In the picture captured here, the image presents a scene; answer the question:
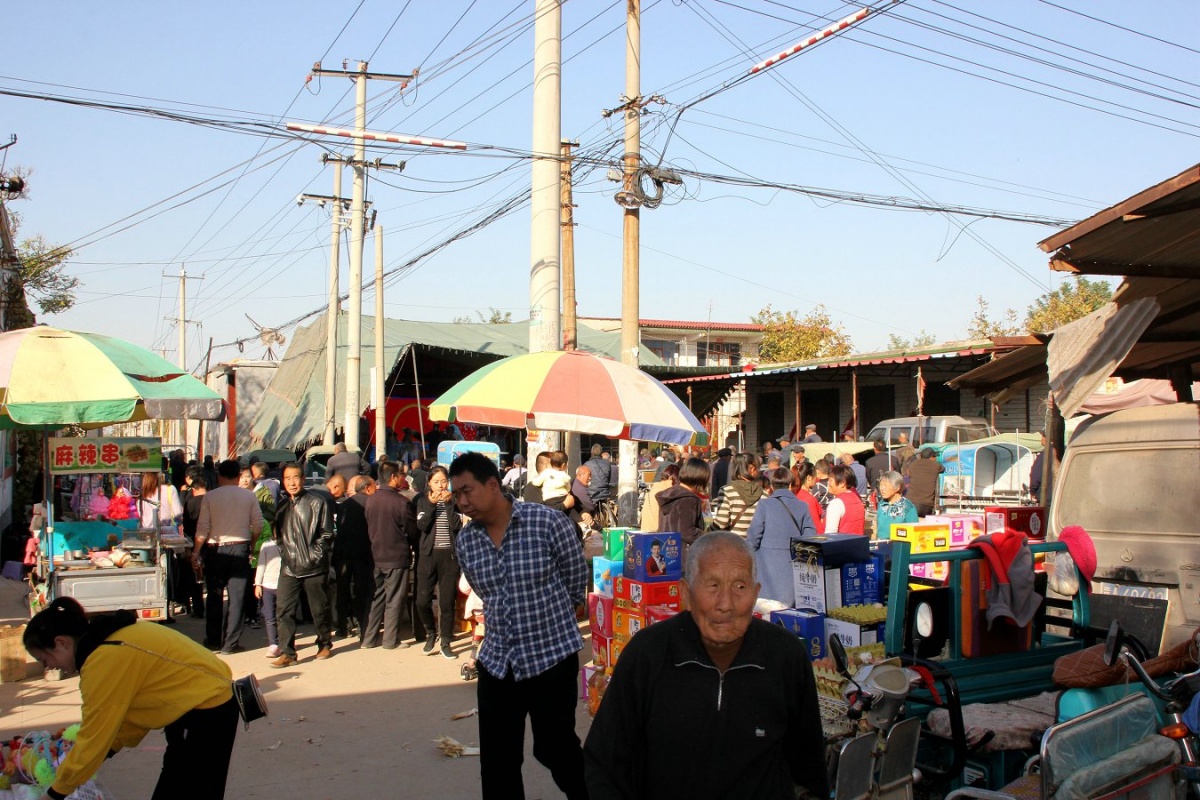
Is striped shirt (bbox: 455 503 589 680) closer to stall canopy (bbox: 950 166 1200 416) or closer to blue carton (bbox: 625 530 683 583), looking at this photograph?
blue carton (bbox: 625 530 683 583)

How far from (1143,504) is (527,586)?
489 centimetres

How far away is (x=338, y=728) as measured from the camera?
7.63m

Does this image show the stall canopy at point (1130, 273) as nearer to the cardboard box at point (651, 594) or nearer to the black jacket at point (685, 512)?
the cardboard box at point (651, 594)

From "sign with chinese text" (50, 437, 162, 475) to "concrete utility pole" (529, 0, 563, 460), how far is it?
433cm

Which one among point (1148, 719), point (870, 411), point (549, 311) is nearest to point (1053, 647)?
point (1148, 719)

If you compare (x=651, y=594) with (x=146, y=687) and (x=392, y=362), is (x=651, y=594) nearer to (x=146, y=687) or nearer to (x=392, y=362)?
(x=146, y=687)

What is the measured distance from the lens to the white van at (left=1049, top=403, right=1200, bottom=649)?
21.9 ft

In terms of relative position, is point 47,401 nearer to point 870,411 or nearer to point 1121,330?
point 1121,330

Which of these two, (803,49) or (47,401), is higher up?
(803,49)

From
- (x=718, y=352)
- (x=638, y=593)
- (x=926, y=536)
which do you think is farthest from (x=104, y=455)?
(x=718, y=352)

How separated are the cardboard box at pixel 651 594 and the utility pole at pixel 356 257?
16.6 m

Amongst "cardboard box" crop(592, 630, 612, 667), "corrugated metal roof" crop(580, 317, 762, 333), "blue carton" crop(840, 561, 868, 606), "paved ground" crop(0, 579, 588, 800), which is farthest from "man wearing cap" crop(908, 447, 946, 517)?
"corrugated metal roof" crop(580, 317, 762, 333)

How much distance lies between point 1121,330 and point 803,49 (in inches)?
318

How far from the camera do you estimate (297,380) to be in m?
31.6
